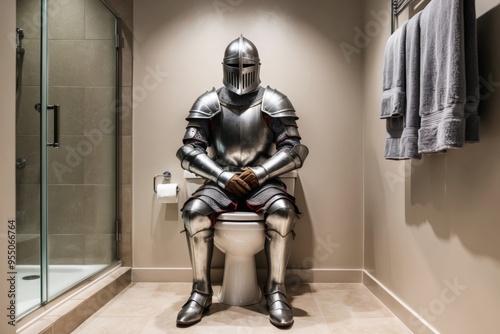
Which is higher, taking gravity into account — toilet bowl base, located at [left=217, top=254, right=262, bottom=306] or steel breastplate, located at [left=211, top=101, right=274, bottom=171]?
steel breastplate, located at [left=211, top=101, right=274, bottom=171]

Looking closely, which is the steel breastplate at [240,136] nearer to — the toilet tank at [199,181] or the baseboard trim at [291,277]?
the toilet tank at [199,181]

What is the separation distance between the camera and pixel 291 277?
2.32 m

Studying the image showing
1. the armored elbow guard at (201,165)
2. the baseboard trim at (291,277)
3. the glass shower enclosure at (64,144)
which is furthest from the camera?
the baseboard trim at (291,277)

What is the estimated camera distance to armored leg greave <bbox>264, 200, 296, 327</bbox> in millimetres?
1730

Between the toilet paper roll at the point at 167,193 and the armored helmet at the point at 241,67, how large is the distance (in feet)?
2.24

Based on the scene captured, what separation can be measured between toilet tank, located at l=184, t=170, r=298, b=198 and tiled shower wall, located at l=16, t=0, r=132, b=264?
45 centimetres

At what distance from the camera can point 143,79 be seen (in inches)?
93.0

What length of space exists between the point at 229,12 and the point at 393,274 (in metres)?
1.83

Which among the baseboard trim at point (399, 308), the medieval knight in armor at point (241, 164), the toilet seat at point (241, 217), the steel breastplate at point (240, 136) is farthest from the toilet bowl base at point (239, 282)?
the baseboard trim at point (399, 308)

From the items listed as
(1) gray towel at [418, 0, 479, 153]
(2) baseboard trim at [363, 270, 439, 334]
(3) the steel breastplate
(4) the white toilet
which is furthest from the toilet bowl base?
(1) gray towel at [418, 0, 479, 153]

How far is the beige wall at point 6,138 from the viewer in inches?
45.6

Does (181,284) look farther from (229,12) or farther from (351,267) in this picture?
(229,12)

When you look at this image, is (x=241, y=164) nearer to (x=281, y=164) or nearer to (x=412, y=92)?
(x=281, y=164)

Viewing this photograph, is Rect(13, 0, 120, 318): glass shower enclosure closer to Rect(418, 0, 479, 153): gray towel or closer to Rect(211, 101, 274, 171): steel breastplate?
Rect(211, 101, 274, 171): steel breastplate
